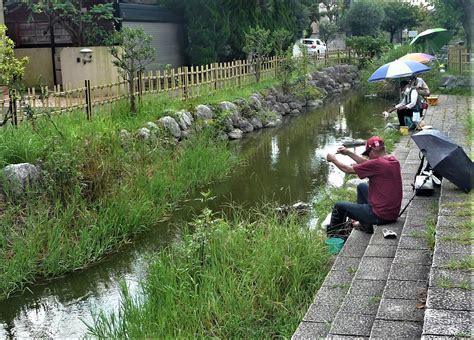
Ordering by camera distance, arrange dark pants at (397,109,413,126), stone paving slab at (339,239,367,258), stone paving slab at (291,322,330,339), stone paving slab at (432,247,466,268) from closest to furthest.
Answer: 1. stone paving slab at (291,322,330,339)
2. stone paving slab at (432,247,466,268)
3. stone paving slab at (339,239,367,258)
4. dark pants at (397,109,413,126)

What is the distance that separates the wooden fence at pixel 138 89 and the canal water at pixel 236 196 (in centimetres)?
229

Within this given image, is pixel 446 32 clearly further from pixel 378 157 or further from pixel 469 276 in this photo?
pixel 469 276

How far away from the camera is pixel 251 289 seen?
215 inches

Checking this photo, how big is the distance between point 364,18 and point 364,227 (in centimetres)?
3848

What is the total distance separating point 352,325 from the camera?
4.53 meters

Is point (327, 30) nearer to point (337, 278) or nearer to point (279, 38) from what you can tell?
point (279, 38)

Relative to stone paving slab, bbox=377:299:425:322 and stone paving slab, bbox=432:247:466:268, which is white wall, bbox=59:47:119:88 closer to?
stone paving slab, bbox=432:247:466:268

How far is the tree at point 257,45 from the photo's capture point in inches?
812

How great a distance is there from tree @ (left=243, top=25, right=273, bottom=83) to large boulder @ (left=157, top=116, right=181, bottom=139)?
320 inches

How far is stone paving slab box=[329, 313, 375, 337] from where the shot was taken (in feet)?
14.6

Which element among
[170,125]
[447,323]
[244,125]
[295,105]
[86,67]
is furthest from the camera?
[295,105]

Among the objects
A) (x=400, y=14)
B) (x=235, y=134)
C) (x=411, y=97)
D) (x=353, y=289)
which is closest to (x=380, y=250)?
(x=353, y=289)

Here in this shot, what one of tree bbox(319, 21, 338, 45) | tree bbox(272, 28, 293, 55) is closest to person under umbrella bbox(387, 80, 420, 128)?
tree bbox(272, 28, 293, 55)

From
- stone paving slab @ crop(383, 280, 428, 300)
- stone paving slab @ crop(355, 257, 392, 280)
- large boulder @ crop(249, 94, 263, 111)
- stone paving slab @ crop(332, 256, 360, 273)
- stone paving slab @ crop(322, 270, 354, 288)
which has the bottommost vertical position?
stone paving slab @ crop(322, 270, 354, 288)
